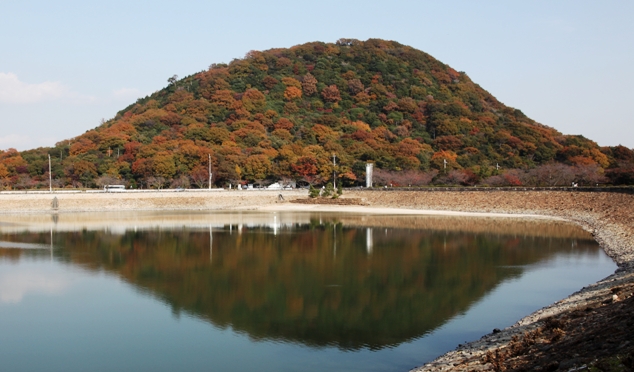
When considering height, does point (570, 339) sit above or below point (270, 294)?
above

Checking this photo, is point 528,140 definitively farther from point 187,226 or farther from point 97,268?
point 97,268

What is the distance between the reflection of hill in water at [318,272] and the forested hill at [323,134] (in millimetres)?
35537

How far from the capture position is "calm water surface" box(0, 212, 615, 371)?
40.5ft

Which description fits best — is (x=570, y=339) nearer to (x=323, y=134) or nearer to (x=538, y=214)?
(x=538, y=214)

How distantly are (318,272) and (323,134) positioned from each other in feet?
218

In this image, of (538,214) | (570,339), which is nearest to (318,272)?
(570,339)

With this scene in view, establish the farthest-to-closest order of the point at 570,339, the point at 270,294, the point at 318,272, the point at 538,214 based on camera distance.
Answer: the point at 538,214, the point at 318,272, the point at 270,294, the point at 570,339

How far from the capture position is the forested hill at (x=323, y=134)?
70.8 m

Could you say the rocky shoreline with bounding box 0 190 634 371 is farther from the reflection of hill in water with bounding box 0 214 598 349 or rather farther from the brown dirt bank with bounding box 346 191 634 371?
the reflection of hill in water with bounding box 0 214 598 349

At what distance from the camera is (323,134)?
86.5 meters

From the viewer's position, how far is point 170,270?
863 inches

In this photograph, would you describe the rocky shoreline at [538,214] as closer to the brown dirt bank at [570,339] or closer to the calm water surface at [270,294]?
the brown dirt bank at [570,339]

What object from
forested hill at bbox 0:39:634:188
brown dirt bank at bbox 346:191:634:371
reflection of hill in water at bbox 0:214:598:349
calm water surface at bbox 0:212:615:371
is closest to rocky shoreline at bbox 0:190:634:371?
brown dirt bank at bbox 346:191:634:371

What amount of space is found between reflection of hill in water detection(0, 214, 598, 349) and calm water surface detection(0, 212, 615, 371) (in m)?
0.07
